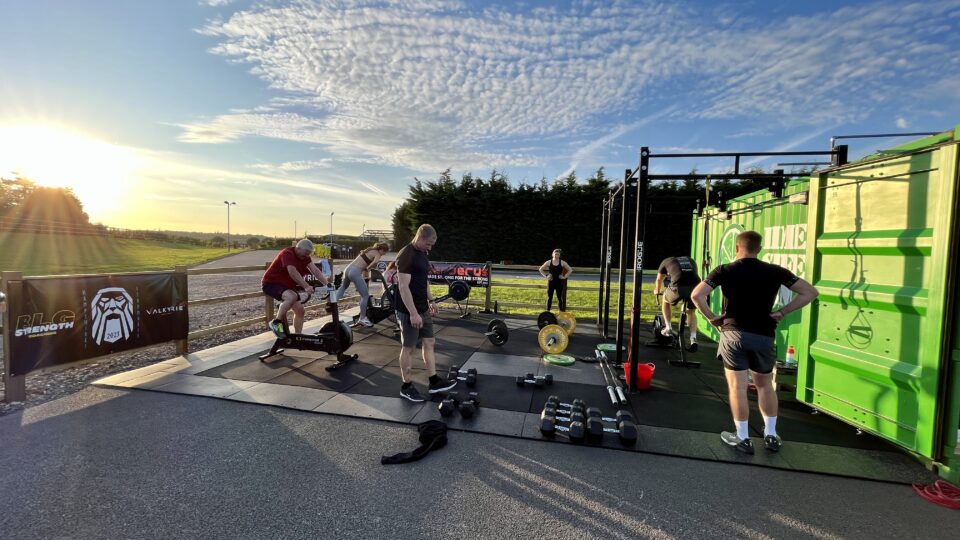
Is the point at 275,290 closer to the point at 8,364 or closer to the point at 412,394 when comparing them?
the point at 8,364

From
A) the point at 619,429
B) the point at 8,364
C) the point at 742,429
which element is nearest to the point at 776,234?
the point at 742,429

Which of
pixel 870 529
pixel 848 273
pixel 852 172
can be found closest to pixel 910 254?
pixel 848 273

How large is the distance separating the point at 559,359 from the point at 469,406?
94.3 inches

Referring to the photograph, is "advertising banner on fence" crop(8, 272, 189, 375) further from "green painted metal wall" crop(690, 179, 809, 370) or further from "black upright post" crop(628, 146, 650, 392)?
"green painted metal wall" crop(690, 179, 809, 370)

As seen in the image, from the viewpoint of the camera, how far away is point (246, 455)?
312 cm

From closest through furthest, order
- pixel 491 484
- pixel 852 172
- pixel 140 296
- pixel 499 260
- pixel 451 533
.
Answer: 1. pixel 451 533
2. pixel 491 484
3. pixel 852 172
4. pixel 140 296
5. pixel 499 260

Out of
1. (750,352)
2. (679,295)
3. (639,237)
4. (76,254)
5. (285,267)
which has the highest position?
(639,237)

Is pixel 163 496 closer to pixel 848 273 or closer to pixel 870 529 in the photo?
pixel 870 529

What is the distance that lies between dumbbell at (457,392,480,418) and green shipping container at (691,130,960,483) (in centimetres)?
320

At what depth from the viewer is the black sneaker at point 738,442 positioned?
3295mm

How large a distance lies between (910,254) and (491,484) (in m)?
3.52

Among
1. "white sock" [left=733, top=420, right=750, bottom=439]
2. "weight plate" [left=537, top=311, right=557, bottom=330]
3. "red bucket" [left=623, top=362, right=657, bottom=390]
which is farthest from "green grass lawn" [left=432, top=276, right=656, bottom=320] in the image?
"white sock" [left=733, top=420, right=750, bottom=439]

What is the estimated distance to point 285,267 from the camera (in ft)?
19.8

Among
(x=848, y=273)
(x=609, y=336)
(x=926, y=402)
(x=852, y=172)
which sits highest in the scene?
(x=852, y=172)
